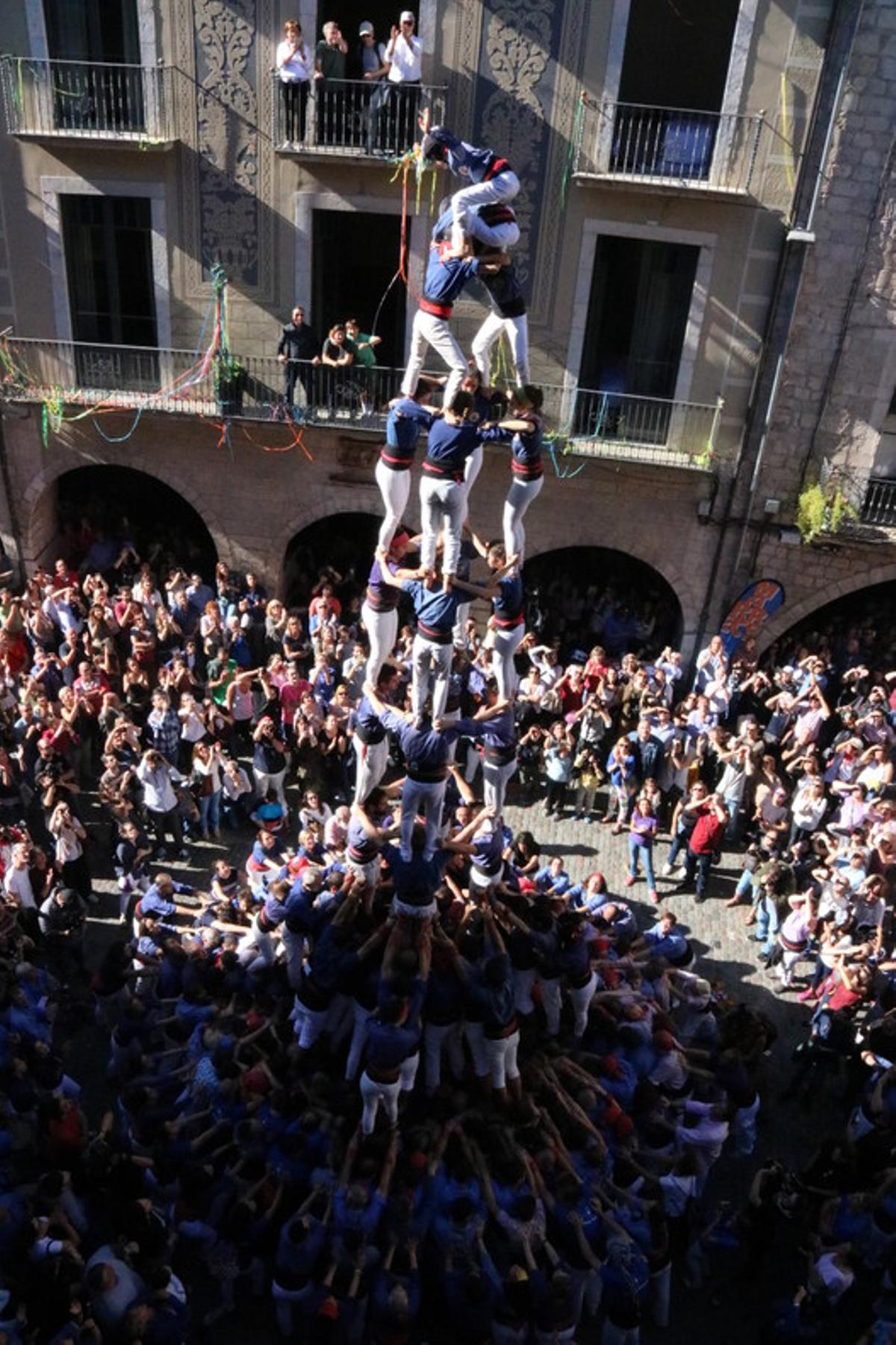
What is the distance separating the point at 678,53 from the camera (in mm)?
14945

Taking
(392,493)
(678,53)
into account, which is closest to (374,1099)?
(392,493)

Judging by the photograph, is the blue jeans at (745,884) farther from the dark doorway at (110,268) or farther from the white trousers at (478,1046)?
the dark doorway at (110,268)

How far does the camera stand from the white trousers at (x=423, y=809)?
8695 mm

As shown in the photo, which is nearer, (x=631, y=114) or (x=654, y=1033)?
(x=654, y=1033)

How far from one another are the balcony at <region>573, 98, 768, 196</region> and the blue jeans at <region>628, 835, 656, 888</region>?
8.57 m

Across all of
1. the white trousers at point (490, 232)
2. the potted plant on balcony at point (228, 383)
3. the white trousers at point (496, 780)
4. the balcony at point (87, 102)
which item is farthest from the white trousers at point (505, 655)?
the balcony at point (87, 102)

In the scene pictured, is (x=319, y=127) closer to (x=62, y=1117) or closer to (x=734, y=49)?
(x=734, y=49)

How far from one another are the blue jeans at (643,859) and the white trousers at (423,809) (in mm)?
5041

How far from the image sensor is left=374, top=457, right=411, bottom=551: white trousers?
838 cm

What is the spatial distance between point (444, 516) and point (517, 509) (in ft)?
2.47

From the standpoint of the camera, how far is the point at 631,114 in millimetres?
14656

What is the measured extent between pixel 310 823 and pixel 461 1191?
479 cm

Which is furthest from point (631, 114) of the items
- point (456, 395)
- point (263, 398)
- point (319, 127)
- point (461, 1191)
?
point (461, 1191)

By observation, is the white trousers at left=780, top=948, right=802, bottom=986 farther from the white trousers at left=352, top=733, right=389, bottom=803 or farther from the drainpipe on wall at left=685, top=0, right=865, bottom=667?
the drainpipe on wall at left=685, top=0, right=865, bottom=667
